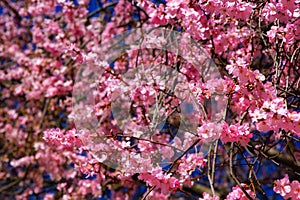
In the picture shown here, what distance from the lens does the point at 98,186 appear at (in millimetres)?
5301

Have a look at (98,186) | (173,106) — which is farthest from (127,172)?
(98,186)

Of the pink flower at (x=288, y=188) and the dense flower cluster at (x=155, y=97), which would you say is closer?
the pink flower at (x=288, y=188)

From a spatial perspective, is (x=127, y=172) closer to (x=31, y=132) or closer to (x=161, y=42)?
(x=161, y=42)

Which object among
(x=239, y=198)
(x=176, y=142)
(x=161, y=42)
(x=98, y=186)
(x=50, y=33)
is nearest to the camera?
(x=239, y=198)

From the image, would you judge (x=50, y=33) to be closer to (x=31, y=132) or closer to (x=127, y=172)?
(x=31, y=132)

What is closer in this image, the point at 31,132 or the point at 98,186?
the point at 98,186

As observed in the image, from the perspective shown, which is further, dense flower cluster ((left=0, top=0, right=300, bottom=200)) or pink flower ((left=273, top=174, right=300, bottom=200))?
dense flower cluster ((left=0, top=0, right=300, bottom=200))

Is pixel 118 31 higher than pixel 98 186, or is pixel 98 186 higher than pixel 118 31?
pixel 118 31

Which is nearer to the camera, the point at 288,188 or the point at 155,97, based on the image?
the point at 288,188

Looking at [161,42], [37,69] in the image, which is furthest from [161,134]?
[37,69]

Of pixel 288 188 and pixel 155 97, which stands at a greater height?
pixel 155 97

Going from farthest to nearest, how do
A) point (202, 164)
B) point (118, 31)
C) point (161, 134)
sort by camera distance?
point (118, 31) → point (161, 134) → point (202, 164)

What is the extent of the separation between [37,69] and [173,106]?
276cm

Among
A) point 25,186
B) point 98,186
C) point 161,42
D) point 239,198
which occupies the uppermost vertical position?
point 161,42
